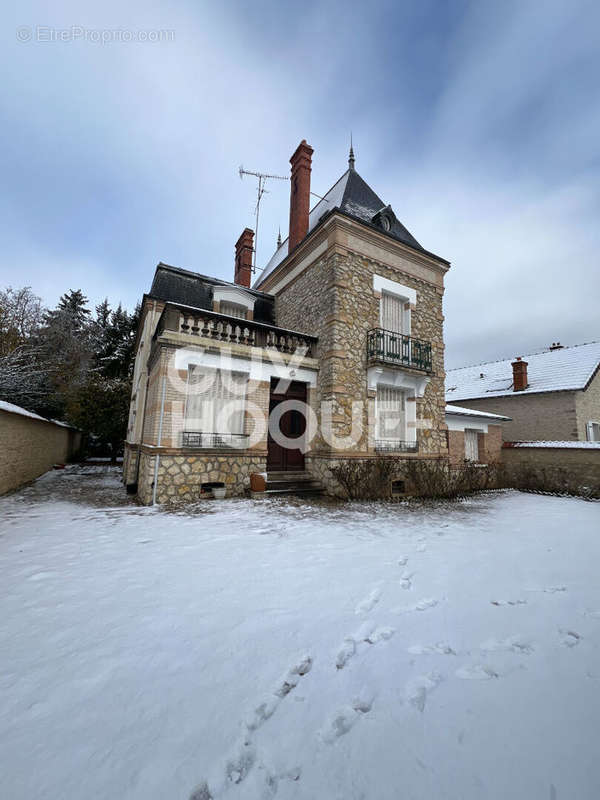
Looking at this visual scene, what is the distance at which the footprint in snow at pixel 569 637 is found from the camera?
2.45 m

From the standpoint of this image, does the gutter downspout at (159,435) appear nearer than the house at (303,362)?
Yes

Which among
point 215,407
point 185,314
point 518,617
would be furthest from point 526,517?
point 185,314

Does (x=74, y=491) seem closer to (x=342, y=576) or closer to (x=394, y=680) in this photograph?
(x=342, y=576)

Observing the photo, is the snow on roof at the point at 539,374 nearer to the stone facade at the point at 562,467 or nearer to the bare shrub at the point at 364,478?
the stone facade at the point at 562,467

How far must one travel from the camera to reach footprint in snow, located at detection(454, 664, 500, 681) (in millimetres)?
2061

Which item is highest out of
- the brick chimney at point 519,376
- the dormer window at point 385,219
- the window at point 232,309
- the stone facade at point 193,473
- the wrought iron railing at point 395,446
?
the dormer window at point 385,219

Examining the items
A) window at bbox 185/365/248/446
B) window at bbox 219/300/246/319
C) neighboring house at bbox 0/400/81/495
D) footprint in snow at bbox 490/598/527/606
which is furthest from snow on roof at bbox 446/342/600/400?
neighboring house at bbox 0/400/81/495

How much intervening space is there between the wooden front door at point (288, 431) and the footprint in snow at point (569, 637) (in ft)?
24.0

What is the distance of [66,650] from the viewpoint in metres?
2.22

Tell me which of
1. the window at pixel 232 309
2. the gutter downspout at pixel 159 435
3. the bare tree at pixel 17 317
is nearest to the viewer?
the gutter downspout at pixel 159 435

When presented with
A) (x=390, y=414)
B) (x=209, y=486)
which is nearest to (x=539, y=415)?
(x=390, y=414)

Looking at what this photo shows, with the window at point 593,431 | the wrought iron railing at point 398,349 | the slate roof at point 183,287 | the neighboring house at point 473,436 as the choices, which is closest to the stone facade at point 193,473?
the wrought iron railing at point 398,349

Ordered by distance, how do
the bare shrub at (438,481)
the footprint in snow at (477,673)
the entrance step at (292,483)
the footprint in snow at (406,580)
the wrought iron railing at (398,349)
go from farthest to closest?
the wrought iron railing at (398,349) → the bare shrub at (438,481) → the entrance step at (292,483) → the footprint in snow at (406,580) → the footprint in snow at (477,673)

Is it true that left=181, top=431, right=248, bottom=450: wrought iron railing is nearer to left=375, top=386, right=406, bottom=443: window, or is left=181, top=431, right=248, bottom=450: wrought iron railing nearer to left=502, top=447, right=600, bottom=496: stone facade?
left=375, top=386, right=406, bottom=443: window
